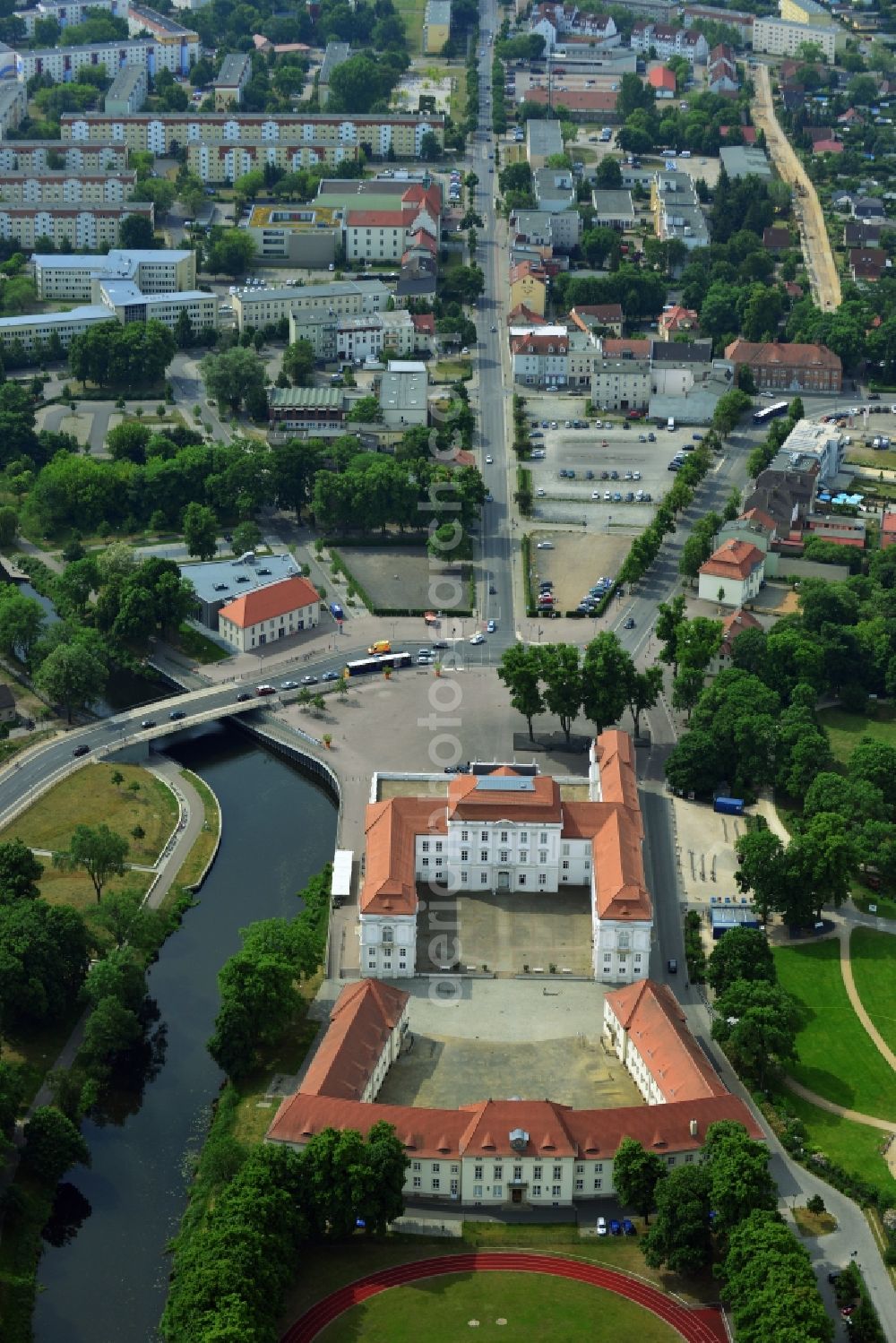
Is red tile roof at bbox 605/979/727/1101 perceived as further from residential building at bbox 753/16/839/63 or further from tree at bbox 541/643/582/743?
residential building at bbox 753/16/839/63

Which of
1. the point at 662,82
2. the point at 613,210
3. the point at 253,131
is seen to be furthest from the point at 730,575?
the point at 662,82

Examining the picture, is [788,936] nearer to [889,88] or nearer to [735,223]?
[735,223]

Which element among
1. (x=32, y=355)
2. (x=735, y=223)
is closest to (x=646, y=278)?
(x=735, y=223)

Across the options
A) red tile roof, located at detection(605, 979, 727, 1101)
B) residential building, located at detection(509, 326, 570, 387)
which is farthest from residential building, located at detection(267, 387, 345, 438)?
red tile roof, located at detection(605, 979, 727, 1101)

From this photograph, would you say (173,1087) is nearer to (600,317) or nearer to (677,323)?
(600,317)

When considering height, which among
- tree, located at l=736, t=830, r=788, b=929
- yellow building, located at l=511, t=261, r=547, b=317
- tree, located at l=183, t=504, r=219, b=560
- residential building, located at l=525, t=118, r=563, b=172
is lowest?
tree, located at l=736, t=830, r=788, b=929

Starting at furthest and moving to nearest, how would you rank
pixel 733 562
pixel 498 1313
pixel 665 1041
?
pixel 733 562 < pixel 665 1041 < pixel 498 1313
